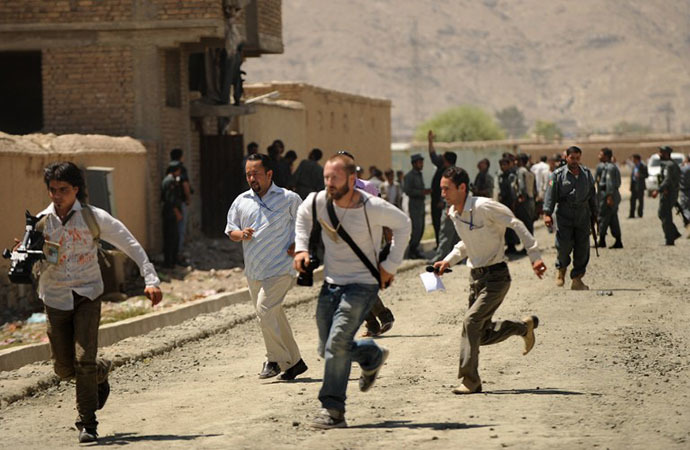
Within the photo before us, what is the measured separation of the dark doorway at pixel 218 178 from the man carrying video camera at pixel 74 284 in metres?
15.2

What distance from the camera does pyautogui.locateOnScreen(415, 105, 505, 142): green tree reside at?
92.2 m

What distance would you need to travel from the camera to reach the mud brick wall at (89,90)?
21.4 metres

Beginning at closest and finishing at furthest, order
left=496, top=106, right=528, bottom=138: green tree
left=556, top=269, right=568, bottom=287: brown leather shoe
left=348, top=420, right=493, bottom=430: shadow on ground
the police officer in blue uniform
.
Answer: left=348, top=420, right=493, bottom=430: shadow on ground, the police officer in blue uniform, left=556, top=269, right=568, bottom=287: brown leather shoe, left=496, top=106, right=528, bottom=138: green tree

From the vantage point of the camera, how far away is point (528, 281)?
1716 centimetres

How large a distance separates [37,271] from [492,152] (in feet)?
133

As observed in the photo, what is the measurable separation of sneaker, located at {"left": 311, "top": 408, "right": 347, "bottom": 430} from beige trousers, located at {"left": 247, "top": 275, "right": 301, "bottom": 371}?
7.35 feet

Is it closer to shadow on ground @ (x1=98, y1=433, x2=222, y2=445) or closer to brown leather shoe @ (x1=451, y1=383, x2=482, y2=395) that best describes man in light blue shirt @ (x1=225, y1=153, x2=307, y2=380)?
brown leather shoe @ (x1=451, y1=383, x2=482, y2=395)

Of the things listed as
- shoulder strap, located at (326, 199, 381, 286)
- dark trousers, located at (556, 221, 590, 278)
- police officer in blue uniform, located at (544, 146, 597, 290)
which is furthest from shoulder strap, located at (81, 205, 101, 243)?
dark trousers, located at (556, 221, 590, 278)

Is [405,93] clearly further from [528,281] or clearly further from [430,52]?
[528,281]

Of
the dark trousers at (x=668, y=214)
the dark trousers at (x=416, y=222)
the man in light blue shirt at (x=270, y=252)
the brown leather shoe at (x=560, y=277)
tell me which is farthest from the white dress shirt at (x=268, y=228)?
the dark trousers at (x=668, y=214)

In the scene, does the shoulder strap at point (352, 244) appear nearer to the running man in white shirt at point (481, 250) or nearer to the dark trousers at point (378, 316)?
the running man in white shirt at point (481, 250)

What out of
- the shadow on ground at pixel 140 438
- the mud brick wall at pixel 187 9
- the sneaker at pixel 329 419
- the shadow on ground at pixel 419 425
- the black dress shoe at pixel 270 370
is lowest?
the black dress shoe at pixel 270 370

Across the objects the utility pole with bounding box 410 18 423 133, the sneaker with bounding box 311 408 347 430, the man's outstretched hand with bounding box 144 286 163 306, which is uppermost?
the utility pole with bounding box 410 18 423 133

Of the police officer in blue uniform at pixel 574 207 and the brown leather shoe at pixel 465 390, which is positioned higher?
the police officer in blue uniform at pixel 574 207
